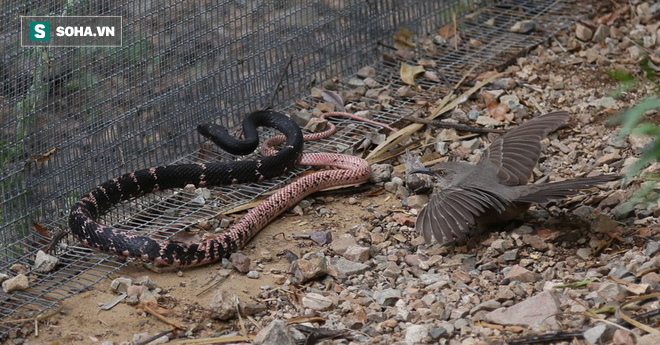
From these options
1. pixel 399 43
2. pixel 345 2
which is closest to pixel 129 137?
pixel 345 2

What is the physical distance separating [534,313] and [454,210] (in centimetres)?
95

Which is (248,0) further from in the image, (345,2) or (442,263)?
(442,263)

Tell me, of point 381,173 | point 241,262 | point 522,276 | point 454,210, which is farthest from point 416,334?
point 381,173

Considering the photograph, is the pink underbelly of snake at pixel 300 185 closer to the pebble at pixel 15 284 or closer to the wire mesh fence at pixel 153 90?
the wire mesh fence at pixel 153 90

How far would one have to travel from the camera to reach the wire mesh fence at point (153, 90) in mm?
5270

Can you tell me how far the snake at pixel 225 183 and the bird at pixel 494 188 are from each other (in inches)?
40.3

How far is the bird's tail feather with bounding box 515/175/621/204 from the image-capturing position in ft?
15.2

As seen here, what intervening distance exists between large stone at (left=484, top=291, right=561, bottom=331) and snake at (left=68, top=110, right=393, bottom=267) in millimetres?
1901

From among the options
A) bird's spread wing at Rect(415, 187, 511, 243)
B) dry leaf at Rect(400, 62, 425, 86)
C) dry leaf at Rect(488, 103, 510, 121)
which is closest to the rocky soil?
bird's spread wing at Rect(415, 187, 511, 243)

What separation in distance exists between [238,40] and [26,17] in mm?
1776

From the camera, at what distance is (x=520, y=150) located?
17.5 feet

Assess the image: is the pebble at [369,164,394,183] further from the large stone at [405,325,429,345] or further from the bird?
the large stone at [405,325,429,345]

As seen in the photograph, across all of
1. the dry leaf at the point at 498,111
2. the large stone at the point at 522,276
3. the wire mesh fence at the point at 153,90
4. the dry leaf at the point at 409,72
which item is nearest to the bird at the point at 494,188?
the large stone at the point at 522,276

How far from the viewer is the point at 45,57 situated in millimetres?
5355
